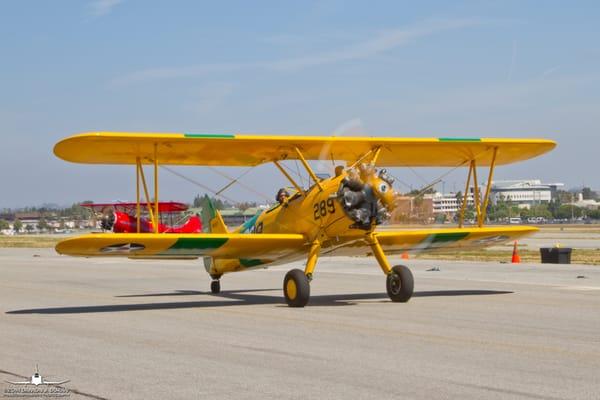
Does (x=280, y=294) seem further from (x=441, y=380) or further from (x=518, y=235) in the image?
(x=441, y=380)

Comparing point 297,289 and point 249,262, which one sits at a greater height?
point 249,262

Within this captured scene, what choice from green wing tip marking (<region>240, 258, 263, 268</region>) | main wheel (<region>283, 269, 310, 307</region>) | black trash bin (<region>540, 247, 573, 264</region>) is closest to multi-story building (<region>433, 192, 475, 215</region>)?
green wing tip marking (<region>240, 258, 263, 268</region>)

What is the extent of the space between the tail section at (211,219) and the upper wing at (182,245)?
90.8 inches

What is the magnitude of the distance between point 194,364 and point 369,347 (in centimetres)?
206

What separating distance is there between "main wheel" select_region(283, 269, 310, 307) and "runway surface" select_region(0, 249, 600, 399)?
0.80 ft

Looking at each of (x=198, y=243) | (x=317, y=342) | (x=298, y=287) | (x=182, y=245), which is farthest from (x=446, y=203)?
(x=317, y=342)

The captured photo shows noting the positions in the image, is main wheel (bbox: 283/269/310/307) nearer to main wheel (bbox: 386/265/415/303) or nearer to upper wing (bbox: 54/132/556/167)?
main wheel (bbox: 386/265/415/303)

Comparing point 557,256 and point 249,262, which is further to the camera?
point 557,256

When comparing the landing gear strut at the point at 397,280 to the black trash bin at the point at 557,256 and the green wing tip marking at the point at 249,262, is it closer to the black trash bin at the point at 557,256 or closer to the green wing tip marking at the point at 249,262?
the green wing tip marking at the point at 249,262

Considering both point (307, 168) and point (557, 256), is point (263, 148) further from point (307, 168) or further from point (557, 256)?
point (557, 256)

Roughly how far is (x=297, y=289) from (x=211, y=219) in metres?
5.01

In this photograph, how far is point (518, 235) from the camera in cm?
1839

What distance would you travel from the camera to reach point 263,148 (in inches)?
662

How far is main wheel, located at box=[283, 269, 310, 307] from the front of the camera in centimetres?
1508
